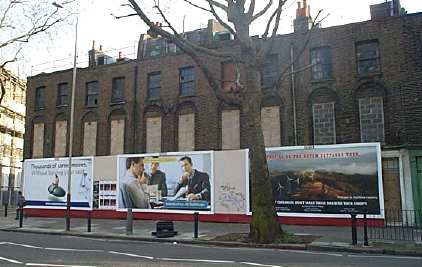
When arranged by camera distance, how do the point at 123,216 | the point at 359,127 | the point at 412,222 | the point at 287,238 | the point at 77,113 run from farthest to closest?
the point at 77,113 → the point at 123,216 → the point at 359,127 → the point at 412,222 → the point at 287,238

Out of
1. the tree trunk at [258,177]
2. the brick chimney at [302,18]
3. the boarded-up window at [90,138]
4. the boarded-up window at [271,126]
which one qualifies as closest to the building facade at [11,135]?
the boarded-up window at [90,138]

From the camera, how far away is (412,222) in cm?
1762

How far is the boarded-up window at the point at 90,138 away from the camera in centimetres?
2622

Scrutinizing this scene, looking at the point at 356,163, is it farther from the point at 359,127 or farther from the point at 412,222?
the point at 412,222

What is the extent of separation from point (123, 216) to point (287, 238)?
11.8 meters

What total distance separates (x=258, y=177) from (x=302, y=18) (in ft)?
37.1

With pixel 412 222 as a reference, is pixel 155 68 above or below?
above

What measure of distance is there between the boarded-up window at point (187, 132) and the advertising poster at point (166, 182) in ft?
3.86

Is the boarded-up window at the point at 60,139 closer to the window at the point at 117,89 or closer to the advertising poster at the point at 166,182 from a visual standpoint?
the window at the point at 117,89

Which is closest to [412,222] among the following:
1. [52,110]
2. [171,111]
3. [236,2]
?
[236,2]

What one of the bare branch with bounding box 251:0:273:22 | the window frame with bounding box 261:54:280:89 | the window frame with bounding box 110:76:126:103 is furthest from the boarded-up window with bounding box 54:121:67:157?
the bare branch with bounding box 251:0:273:22

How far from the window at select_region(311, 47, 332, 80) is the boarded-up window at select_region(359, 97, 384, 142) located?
229 centimetres

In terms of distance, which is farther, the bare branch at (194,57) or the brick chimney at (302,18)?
the brick chimney at (302,18)

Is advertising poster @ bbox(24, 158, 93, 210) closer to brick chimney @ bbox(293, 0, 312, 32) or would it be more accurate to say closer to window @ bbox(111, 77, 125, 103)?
window @ bbox(111, 77, 125, 103)
